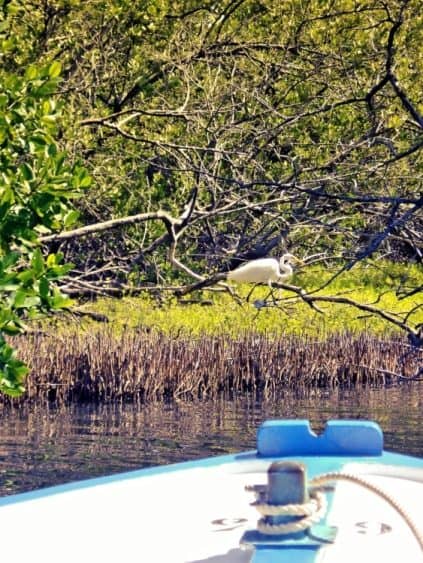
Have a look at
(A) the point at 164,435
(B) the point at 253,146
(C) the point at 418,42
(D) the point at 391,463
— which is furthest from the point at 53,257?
(B) the point at 253,146

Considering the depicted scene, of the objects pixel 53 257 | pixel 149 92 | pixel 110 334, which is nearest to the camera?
pixel 53 257

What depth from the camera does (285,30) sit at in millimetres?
15711

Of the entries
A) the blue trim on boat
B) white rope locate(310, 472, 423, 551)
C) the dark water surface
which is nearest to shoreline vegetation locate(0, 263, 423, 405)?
the dark water surface

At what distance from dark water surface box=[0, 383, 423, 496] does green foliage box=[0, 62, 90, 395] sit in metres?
3.44

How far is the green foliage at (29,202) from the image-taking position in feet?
17.6

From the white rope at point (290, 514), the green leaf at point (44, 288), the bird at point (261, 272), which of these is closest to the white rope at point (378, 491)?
the white rope at point (290, 514)

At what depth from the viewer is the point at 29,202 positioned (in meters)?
5.84

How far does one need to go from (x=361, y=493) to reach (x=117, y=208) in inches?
530

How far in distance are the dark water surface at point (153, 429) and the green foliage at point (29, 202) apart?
344cm

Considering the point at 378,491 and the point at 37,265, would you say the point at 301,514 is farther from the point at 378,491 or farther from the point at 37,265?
Answer: the point at 37,265

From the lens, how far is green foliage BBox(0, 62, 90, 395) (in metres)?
5.37

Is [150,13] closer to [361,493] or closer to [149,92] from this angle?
[149,92]

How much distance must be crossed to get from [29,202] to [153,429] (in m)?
6.39

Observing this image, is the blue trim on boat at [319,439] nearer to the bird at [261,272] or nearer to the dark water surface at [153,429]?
the dark water surface at [153,429]
